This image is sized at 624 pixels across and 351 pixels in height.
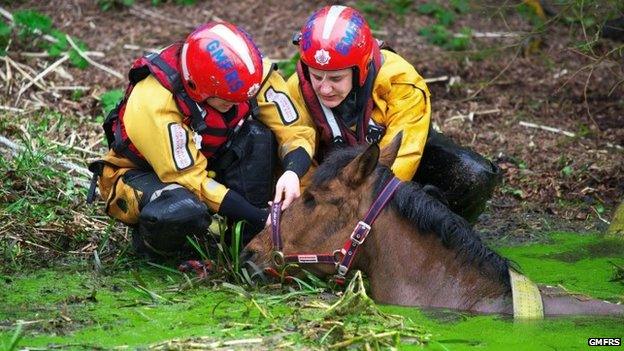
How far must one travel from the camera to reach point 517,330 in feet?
16.9

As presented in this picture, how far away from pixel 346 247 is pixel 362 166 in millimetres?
435

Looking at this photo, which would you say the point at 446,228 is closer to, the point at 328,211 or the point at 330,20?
the point at 328,211

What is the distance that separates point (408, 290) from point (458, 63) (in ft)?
18.4

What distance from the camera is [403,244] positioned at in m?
5.59

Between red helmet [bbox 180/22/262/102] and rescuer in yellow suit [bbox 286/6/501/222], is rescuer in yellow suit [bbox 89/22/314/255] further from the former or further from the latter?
rescuer in yellow suit [bbox 286/6/501/222]

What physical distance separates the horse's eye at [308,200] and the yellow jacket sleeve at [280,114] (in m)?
0.84

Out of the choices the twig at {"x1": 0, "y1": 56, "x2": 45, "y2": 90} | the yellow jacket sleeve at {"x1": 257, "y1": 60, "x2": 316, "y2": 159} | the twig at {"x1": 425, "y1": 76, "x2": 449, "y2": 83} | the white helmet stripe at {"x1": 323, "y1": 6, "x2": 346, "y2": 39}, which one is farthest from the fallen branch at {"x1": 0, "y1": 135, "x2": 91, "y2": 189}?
the twig at {"x1": 425, "y1": 76, "x2": 449, "y2": 83}

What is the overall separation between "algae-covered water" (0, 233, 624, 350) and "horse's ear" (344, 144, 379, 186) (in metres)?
0.64

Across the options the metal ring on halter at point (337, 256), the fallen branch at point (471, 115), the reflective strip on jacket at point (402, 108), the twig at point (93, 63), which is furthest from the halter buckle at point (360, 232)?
the twig at point (93, 63)

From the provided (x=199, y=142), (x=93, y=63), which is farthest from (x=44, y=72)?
(x=199, y=142)

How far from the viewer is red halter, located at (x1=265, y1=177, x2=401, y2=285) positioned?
5.59 meters

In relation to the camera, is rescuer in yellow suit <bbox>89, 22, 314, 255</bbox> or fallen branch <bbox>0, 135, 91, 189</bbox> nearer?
rescuer in yellow suit <bbox>89, 22, 314, 255</bbox>

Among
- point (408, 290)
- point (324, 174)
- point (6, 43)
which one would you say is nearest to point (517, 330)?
point (408, 290)

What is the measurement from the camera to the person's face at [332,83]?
6535 millimetres
